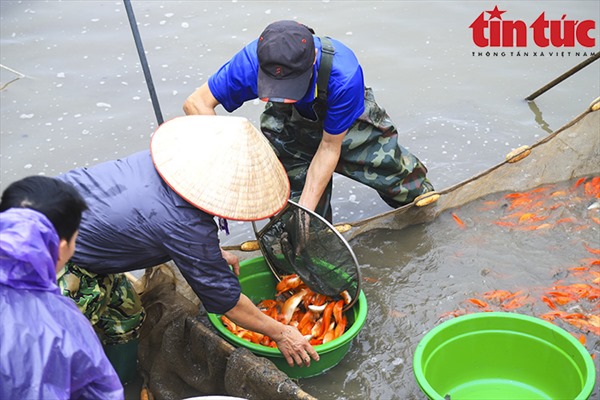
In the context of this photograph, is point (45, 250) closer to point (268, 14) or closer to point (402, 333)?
point (402, 333)

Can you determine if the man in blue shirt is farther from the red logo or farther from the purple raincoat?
the red logo

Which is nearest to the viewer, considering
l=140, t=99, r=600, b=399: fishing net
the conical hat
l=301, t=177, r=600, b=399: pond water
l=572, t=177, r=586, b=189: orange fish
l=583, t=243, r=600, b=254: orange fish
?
the conical hat

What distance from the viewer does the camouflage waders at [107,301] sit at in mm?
3100

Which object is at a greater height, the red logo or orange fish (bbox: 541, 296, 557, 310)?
the red logo

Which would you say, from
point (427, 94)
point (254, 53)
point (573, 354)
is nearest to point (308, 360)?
point (573, 354)

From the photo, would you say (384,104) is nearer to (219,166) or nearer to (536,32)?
(536,32)

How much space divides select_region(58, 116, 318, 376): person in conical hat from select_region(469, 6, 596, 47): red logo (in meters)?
4.64

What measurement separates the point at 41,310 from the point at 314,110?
2.18 metres

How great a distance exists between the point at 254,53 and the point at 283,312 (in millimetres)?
1344

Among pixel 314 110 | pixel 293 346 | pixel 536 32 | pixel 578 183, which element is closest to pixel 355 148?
pixel 314 110

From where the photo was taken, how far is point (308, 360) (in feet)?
11.2

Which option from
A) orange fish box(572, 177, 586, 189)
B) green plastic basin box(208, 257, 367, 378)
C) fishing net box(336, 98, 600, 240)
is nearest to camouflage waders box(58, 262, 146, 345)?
green plastic basin box(208, 257, 367, 378)

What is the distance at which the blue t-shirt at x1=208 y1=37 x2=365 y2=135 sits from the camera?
12.0ft

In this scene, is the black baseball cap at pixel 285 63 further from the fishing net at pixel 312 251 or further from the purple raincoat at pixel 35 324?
the purple raincoat at pixel 35 324
